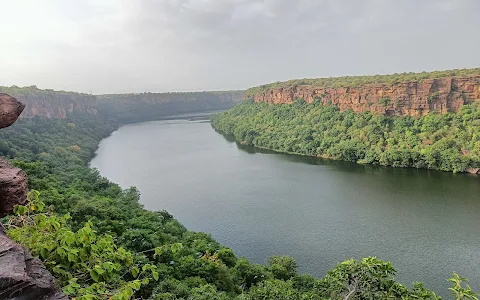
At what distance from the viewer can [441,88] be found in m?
41.8

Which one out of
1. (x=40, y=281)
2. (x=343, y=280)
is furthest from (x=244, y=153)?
(x=40, y=281)

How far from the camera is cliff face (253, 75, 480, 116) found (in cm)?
4053

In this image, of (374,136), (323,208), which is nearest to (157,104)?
(374,136)

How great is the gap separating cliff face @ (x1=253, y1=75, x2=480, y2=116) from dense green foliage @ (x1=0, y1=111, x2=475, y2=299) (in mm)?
34158

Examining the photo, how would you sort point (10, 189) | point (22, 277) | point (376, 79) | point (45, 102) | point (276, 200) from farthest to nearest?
point (45, 102), point (376, 79), point (276, 200), point (10, 189), point (22, 277)

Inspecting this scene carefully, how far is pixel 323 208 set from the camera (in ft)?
79.0

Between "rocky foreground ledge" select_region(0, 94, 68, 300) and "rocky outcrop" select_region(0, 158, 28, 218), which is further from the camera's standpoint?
"rocky outcrop" select_region(0, 158, 28, 218)

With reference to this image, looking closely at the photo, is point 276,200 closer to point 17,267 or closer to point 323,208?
point 323,208

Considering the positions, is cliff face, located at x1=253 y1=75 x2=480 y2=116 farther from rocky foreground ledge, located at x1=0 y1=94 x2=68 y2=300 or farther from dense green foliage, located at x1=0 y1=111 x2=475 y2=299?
rocky foreground ledge, located at x1=0 y1=94 x2=68 y2=300

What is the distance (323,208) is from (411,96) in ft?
90.2

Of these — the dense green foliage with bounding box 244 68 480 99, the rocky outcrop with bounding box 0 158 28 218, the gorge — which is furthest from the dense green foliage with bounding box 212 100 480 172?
the rocky outcrop with bounding box 0 158 28 218

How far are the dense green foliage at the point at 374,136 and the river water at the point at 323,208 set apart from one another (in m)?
2.02

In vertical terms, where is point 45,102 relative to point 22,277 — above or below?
above

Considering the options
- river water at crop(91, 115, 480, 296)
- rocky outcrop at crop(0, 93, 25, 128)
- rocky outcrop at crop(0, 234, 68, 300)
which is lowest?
river water at crop(91, 115, 480, 296)
